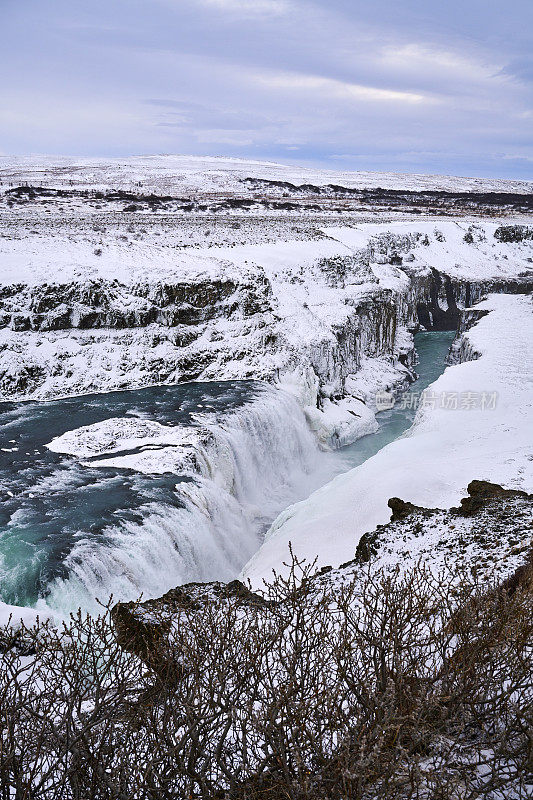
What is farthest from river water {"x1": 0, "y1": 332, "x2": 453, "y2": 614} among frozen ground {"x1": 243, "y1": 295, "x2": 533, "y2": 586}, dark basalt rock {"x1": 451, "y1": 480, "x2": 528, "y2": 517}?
dark basalt rock {"x1": 451, "y1": 480, "x2": 528, "y2": 517}

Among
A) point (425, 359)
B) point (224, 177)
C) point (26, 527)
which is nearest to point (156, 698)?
point (26, 527)

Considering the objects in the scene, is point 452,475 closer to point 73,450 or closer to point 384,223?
point 73,450

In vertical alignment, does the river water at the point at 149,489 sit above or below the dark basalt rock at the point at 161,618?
below

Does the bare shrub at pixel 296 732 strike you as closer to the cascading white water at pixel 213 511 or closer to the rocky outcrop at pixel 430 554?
the rocky outcrop at pixel 430 554

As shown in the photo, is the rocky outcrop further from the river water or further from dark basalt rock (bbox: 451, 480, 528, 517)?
the river water

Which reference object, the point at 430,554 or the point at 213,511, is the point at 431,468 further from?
the point at 213,511

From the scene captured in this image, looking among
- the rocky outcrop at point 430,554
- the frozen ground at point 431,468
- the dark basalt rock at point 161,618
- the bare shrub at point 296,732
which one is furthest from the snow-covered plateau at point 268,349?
the bare shrub at point 296,732
